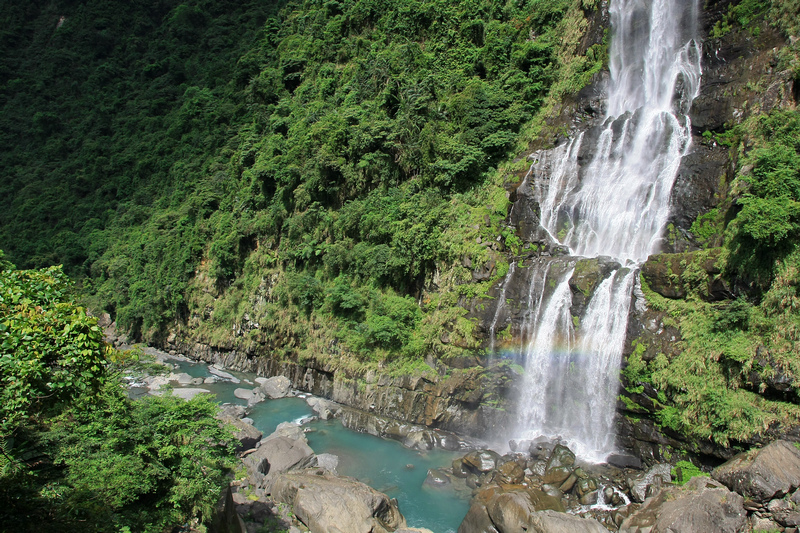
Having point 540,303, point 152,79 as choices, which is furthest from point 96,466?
point 152,79

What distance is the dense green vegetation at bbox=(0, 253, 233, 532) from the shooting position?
5039 millimetres

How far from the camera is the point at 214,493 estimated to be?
29.2 feet

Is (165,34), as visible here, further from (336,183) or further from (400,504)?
(400,504)

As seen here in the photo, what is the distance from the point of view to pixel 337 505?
36.7 feet

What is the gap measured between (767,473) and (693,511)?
5.89ft

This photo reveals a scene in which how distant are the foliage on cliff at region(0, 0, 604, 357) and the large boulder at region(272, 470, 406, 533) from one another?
293 inches

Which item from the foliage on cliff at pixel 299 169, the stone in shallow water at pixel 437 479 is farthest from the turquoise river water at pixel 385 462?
the foliage on cliff at pixel 299 169

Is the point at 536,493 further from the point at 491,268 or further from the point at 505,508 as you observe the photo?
the point at 491,268

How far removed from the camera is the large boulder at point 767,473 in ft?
30.8

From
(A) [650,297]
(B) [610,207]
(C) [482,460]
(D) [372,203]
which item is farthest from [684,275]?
(D) [372,203]

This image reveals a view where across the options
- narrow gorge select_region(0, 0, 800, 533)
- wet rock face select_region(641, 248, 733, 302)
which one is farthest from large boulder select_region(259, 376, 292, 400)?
wet rock face select_region(641, 248, 733, 302)

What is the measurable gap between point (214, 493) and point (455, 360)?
1004 centimetres

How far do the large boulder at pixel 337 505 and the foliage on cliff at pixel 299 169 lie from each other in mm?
7435

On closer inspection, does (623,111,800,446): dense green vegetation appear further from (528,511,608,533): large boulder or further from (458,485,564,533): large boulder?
(458,485,564,533): large boulder
